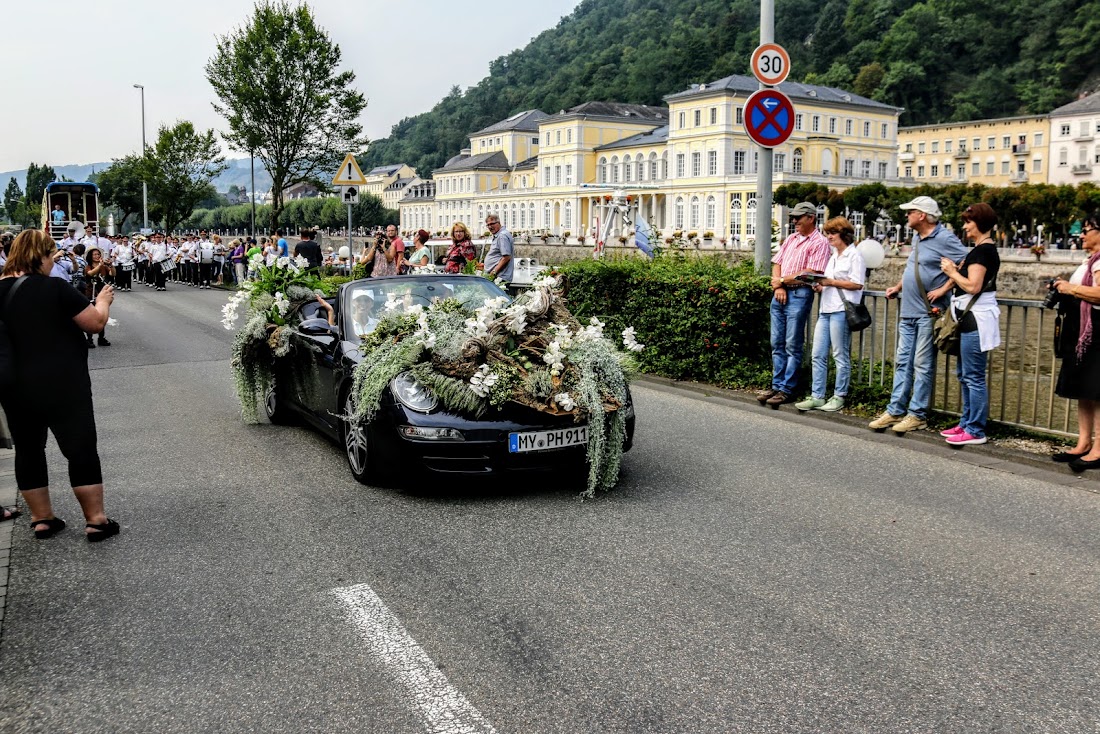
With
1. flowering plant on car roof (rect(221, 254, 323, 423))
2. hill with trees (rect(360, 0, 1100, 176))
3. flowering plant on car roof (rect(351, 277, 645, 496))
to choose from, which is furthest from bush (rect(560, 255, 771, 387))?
hill with trees (rect(360, 0, 1100, 176))

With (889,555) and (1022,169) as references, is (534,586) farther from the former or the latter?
(1022,169)

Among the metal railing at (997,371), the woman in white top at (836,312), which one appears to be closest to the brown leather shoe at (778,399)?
the woman in white top at (836,312)

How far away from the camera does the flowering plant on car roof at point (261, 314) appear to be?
31.5 feet

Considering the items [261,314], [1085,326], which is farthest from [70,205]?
[1085,326]

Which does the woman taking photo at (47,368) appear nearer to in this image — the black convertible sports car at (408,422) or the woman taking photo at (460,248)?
the black convertible sports car at (408,422)

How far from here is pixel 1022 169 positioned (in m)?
125

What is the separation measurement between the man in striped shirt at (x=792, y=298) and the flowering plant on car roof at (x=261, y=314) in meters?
4.91

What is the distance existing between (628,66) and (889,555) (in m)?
173

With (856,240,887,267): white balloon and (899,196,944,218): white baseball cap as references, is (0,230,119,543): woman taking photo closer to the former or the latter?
(899,196,944,218): white baseball cap

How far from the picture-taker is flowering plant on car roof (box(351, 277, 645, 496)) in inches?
268

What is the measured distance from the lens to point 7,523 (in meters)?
6.53

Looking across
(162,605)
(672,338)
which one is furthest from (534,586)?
(672,338)

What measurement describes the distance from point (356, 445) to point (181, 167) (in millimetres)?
68453

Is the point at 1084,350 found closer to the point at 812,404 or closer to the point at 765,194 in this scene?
the point at 812,404
